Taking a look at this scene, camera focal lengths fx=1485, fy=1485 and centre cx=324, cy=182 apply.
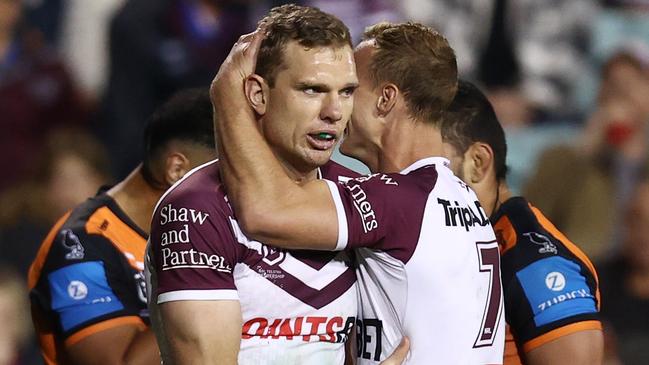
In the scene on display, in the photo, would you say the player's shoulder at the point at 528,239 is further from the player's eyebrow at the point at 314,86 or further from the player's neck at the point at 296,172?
the player's eyebrow at the point at 314,86

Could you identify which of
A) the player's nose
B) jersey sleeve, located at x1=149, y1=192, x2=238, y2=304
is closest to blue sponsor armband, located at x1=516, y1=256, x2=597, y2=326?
the player's nose

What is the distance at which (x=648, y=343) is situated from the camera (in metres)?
7.95

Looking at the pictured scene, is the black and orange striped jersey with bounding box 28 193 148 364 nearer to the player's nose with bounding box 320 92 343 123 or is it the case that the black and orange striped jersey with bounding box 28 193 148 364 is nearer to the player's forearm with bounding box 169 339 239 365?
the player's forearm with bounding box 169 339 239 365

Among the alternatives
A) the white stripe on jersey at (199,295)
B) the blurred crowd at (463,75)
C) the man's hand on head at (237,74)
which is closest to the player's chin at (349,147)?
the man's hand on head at (237,74)

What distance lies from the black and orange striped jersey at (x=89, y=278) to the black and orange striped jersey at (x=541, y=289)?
4.54 feet

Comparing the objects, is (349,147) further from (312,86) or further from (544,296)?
(544,296)

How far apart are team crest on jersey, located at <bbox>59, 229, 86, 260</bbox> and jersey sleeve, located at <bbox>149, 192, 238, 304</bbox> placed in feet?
3.75

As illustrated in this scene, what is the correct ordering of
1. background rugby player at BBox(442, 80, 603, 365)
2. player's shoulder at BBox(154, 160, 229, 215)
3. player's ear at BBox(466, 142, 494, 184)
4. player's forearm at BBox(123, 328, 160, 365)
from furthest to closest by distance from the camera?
player's ear at BBox(466, 142, 494, 184) → player's forearm at BBox(123, 328, 160, 365) → background rugby player at BBox(442, 80, 603, 365) → player's shoulder at BBox(154, 160, 229, 215)

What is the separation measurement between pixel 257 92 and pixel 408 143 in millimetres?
566

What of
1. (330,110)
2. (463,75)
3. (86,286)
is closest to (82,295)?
(86,286)

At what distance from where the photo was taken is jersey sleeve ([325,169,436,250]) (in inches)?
177

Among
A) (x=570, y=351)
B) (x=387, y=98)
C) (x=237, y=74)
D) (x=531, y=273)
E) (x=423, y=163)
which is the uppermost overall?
(x=237, y=74)

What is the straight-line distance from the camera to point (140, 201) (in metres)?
5.72

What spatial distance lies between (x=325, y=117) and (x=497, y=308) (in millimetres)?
863
